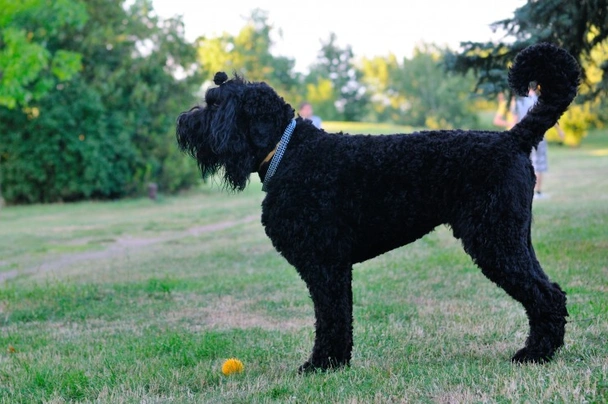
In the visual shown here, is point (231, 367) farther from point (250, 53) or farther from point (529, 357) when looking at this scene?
point (250, 53)

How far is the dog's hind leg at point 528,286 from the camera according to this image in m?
3.86

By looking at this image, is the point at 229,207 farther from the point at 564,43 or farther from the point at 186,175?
the point at 564,43

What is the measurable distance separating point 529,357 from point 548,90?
5.34 feet

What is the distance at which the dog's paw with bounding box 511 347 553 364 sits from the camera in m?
3.95

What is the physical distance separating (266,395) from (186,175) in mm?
23098

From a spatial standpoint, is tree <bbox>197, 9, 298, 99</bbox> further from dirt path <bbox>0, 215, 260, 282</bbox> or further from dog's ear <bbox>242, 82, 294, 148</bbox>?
dog's ear <bbox>242, 82, 294, 148</bbox>

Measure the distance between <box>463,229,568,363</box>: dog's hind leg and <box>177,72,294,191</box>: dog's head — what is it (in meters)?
1.43

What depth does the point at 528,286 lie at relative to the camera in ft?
12.7

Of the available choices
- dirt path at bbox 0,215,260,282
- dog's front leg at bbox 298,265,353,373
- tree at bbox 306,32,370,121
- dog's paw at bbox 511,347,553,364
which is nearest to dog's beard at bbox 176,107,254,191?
dog's front leg at bbox 298,265,353,373

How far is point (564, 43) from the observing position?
7715mm

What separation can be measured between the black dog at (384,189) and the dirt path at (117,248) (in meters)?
6.39

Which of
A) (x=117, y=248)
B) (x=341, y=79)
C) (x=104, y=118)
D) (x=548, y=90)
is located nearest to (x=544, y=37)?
(x=548, y=90)

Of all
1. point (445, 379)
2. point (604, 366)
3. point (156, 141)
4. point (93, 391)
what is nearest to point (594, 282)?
point (604, 366)

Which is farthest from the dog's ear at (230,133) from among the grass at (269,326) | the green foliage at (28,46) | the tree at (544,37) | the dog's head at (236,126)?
the green foliage at (28,46)
